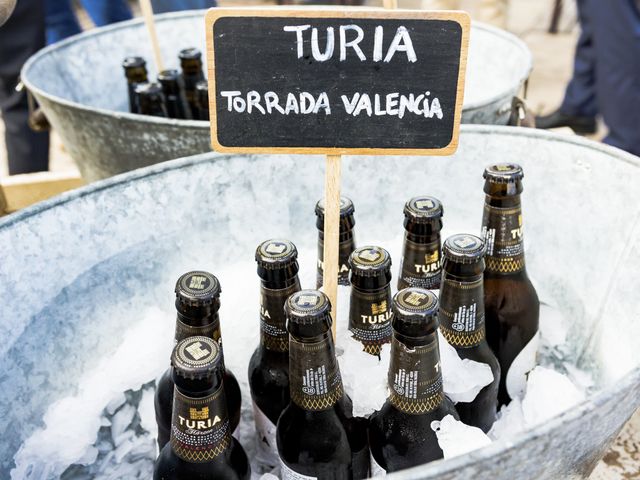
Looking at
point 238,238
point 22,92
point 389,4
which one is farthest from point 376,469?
point 22,92

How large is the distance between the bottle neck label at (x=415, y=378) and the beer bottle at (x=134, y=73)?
1165 millimetres

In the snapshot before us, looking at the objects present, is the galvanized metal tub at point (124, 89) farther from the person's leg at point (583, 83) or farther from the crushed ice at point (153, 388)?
the person's leg at point (583, 83)

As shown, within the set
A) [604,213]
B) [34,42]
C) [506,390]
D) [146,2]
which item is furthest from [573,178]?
[34,42]

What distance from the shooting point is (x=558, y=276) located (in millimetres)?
1022

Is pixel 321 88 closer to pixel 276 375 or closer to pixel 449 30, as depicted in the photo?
pixel 449 30

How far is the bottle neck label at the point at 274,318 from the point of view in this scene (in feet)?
2.70

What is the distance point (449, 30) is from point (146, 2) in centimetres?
84

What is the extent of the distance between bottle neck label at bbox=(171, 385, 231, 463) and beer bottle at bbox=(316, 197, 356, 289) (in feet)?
0.93

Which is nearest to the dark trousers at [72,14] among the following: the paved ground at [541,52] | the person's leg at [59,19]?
the person's leg at [59,19]

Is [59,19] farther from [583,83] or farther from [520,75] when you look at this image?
[583,83]

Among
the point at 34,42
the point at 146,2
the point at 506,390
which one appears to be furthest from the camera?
the point at 34,42

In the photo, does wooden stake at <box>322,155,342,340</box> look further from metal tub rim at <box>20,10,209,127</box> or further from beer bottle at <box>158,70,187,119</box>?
beer bottle at <box>158,70,187,119</box>

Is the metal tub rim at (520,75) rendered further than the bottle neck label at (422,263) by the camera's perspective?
Yes

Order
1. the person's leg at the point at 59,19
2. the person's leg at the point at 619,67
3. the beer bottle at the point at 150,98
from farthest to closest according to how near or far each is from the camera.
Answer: the person's leg at the point at 59,19, the person's leg at the point at 619,67, the beer bottle at the point at 150,98
